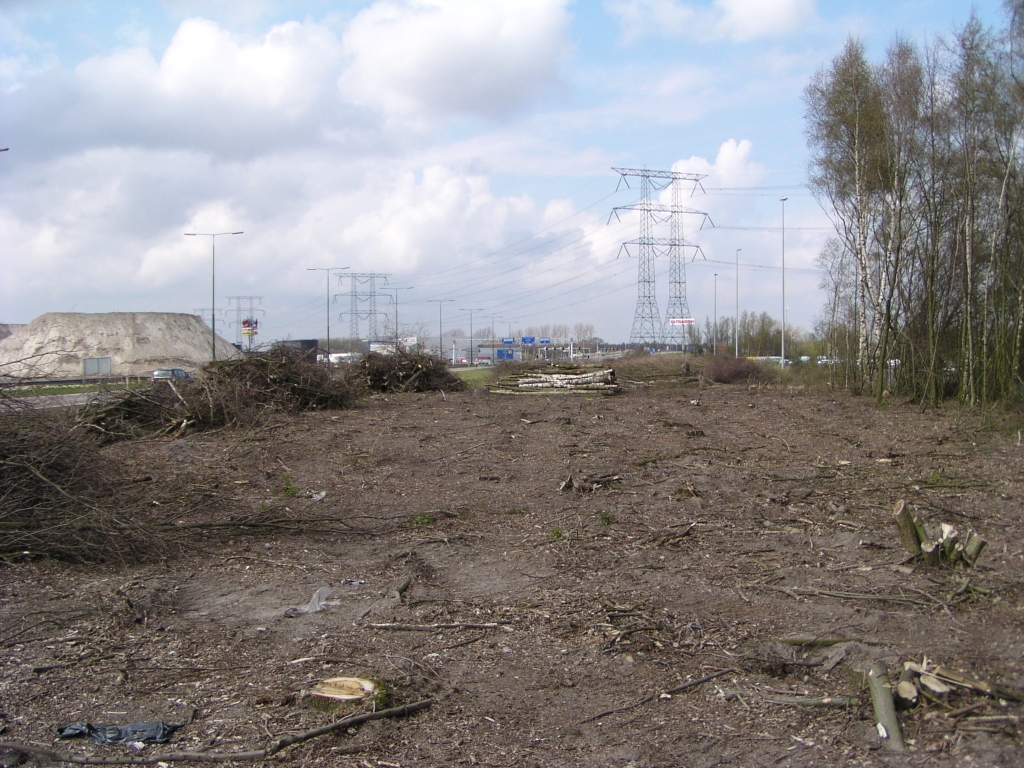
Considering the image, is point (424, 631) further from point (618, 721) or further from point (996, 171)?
point (996, 171)

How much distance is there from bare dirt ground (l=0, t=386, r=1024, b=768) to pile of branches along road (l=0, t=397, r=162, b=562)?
0.24 m

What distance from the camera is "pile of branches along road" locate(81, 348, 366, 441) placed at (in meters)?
13.7

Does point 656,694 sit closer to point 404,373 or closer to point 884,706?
point 884,706

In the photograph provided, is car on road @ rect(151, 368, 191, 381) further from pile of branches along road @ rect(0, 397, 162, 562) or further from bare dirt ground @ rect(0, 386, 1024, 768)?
pile of branches along road @ rect(0, 397, 162, 562)

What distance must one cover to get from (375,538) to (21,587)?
296cm

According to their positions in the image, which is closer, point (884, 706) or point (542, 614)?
point (884, 706)

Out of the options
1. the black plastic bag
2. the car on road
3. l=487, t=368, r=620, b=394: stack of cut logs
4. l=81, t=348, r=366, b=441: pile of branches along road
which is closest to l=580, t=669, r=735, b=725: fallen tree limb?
the black plastic bag

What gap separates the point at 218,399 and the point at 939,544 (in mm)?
12017

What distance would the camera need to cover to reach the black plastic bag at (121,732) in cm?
363

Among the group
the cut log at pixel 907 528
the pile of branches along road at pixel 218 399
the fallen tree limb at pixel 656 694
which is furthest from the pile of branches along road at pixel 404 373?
the fallen tree limb at pixel 656 694

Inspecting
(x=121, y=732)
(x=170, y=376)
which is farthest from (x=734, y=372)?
(x=121, y=732)

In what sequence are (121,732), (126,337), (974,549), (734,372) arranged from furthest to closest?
(126,337), (734,372), (974,549), (121,732)

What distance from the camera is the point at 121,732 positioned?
12.1ft

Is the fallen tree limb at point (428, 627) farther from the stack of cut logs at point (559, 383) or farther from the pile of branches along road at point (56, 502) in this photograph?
the stack of cut logs at point (559, 383)
